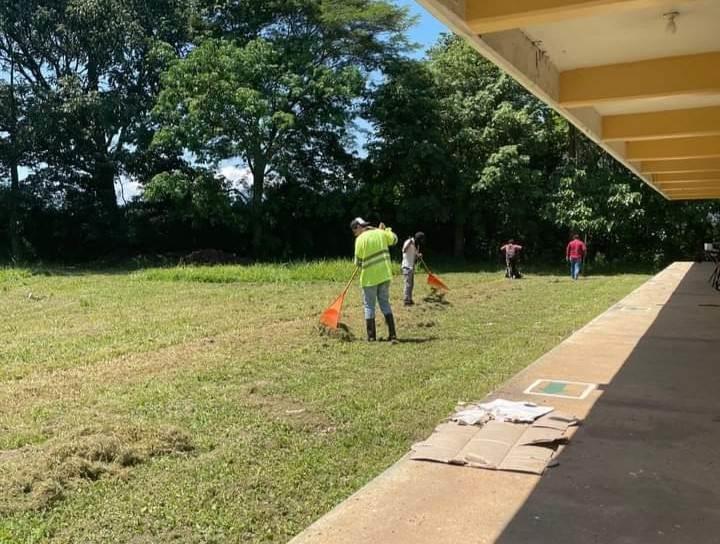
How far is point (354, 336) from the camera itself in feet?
30.2

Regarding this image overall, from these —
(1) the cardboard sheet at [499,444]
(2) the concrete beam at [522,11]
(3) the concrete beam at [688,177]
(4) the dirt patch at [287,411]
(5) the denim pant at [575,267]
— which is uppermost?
(2) the concrete beam at [522,11]

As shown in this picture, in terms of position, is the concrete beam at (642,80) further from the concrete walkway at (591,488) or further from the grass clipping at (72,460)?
the grass clipping at (72,460)

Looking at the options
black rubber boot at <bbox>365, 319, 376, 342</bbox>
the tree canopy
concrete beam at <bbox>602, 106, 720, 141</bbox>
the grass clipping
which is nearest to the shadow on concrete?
the grass clipping

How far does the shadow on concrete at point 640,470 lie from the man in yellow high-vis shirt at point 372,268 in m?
3.30

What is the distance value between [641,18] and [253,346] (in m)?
5.62

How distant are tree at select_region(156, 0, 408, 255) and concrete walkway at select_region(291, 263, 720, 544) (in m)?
20.3

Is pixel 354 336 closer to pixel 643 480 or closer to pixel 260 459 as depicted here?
pixel 260 459

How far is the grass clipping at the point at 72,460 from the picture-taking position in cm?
380

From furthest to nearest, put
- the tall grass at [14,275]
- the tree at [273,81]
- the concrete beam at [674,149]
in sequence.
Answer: the tree at [273,81], the tall grass at [14,275], the concrete beam at [674,149]

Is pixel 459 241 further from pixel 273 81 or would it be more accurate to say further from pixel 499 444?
pixel 499 444

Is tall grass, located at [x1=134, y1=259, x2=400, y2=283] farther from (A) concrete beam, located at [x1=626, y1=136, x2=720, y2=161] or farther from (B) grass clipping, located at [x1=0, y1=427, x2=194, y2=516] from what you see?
(B) grass clipping, located at [x1=0, y1=427, x2=194, y2=516]

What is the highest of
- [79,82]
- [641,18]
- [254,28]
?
[254,28]

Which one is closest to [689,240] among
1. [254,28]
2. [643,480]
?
[254,28]

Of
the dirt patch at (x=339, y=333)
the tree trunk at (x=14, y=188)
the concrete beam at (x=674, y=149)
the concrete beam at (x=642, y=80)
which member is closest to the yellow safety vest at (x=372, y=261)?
the dirt patch at (x=339, y=333)
